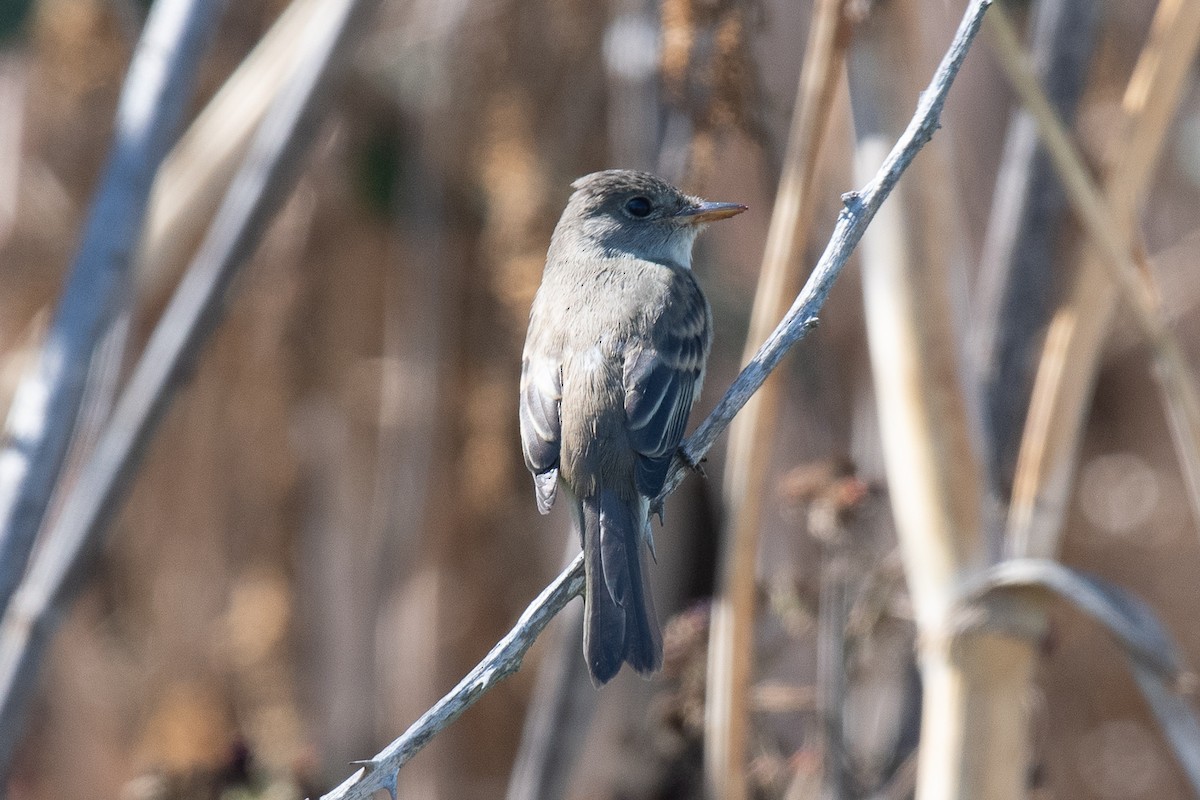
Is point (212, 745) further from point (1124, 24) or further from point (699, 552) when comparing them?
point (1124, 24)

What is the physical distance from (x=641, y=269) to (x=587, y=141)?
150 cm

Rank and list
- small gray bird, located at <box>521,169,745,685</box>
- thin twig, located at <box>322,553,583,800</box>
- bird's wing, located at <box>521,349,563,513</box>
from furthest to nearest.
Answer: bird's wing, located at <box>521,349,563,513</box>, small gray bird, located at <box>521,169,745,685</box>, thin twig, located at <box>322,553,583,800</box>

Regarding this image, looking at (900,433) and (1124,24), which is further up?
(1124,24)

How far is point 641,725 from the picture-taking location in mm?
4078

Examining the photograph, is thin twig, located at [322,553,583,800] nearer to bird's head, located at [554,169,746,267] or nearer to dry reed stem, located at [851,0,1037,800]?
dry reed stem, located at [851,0,1037,800]

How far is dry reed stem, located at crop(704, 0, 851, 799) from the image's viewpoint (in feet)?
8.21

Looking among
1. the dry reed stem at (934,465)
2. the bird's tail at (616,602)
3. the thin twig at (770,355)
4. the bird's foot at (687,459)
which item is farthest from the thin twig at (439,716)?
the dry reed stem at (934,465)

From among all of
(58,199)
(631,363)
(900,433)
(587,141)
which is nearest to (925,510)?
Answer: (900,433)

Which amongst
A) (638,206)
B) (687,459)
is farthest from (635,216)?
→ (687,459)

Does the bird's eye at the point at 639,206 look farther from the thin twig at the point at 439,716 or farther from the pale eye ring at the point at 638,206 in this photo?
the thin twig at the point at 439,716

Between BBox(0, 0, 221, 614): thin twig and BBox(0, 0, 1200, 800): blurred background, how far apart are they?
1.13m

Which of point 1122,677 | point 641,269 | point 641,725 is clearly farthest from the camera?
point 1122,677

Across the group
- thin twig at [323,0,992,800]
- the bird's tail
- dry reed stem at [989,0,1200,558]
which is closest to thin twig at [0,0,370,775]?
the bird's tail

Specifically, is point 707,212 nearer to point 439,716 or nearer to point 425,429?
point 425,429
